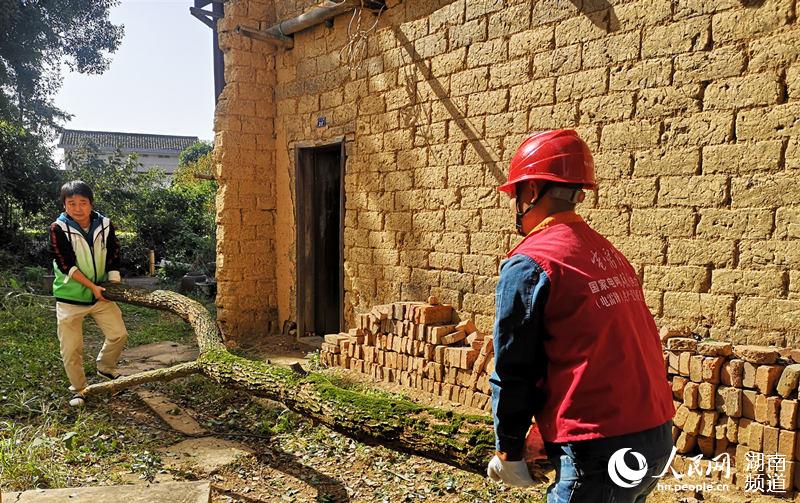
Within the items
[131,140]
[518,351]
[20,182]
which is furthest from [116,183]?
[131,140]

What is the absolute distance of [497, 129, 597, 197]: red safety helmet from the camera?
1883 mm

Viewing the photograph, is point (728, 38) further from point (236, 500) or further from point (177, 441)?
point (177, 441)

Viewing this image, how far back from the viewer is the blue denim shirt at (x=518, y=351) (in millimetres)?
1731

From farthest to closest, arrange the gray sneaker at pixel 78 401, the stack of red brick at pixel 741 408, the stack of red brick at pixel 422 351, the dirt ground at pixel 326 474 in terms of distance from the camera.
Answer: the gray sneaker at pixel 78 401
the stack of red brick at pixel 422 351
the dirt ground at pixel 326 474
the stack of red brick at pixel 741 408

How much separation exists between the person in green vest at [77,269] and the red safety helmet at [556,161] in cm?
455

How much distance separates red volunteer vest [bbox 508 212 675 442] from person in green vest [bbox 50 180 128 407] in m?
4.67

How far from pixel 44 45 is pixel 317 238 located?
15445 mm

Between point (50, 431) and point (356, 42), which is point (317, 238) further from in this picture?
point (50, 431)

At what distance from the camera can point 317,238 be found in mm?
7801

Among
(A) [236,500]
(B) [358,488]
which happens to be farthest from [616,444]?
(A) [236,500]

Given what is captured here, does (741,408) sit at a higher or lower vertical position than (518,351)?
lower

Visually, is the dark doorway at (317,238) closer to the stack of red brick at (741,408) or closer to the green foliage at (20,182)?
the stack of red brick at (741,408)

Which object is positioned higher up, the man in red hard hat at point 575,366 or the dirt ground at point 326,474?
the man in red hard hat at point 575,366

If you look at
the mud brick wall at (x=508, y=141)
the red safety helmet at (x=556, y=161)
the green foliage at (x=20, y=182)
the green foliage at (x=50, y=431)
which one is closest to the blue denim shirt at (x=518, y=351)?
the red safety helmet at (x=556, y=161)
